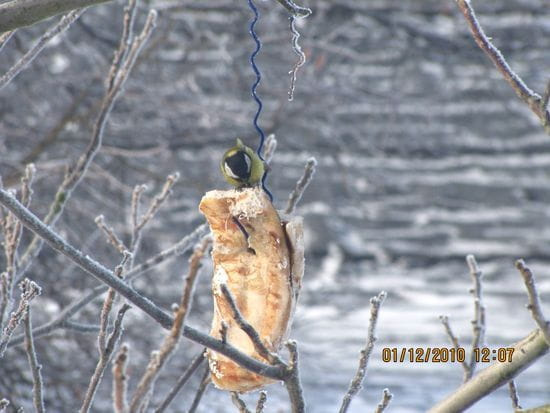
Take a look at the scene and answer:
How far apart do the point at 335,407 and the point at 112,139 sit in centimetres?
135

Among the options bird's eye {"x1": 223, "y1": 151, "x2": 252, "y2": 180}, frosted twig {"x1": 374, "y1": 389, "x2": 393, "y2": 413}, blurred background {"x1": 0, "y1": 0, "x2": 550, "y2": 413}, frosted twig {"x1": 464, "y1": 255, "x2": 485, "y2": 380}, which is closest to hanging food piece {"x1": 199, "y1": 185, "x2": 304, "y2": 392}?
bird's eye {"x1": 223, "y1": 151, "x2": 252, "y2": 180}

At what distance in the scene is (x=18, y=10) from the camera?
842 millimetres

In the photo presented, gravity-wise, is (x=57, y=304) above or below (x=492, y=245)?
below

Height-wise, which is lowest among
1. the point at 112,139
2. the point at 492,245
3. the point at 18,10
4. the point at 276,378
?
the point at 276,378

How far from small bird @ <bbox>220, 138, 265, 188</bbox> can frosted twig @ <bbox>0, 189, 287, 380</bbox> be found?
253 millimetres

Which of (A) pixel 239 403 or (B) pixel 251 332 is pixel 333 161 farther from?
(B) pixel 251 332

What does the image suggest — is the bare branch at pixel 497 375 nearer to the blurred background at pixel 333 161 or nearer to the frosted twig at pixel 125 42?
the frosted twig at pixel 125 42

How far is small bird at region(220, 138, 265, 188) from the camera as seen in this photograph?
108 centimetres

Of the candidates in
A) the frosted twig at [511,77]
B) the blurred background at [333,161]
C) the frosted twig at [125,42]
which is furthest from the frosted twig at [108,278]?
the blurred background at [333,161]

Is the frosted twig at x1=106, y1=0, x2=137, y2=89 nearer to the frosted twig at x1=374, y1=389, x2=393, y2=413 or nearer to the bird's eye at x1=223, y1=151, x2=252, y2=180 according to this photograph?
the bird's eye at x1=223, y1=151, x2=252, y2=180

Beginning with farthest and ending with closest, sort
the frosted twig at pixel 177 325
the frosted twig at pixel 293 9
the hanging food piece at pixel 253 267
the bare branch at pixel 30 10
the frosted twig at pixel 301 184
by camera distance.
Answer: the frosted twig at pixel 301 184 < the hanging food piece at pixel 253 267 < the frosted twig at pixel 293 9 < the bare branch at pixel 30 10 < the frosted twig at pixel 177 325

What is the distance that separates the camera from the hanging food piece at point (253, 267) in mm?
1068

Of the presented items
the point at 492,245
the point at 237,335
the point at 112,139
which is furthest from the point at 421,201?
the point at 237,335

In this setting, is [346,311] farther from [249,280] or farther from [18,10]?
[18,10]
